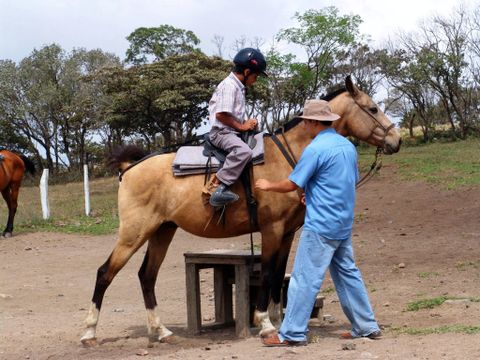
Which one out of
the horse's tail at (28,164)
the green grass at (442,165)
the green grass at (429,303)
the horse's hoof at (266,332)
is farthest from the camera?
the green grass at (442,165)

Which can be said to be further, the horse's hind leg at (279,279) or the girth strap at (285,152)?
the horse's hind leg at (279,279)

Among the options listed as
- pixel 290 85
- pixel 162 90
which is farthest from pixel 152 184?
pixel 290 85

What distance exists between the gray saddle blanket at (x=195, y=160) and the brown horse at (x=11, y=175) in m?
10.7

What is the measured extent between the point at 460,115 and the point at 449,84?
199cm

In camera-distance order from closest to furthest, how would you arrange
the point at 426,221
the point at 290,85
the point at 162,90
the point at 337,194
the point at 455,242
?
the point at 337,194 < the point at 455,242 < the point at 426,221 < the point at 162,90 < the point at 290,85

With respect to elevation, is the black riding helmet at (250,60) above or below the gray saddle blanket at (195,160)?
above

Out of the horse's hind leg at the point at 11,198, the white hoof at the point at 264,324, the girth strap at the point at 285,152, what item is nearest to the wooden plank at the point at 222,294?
the white hoof at the point at 264,324

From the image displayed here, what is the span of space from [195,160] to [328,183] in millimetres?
1649

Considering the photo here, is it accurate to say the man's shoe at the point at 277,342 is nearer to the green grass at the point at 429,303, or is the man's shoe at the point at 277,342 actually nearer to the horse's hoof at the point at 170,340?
the horse's hoof at the point at 170,340

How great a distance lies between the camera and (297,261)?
5.93m

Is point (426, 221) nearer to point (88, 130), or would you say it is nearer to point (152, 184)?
point (152, 184)

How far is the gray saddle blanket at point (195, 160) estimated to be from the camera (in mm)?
6789

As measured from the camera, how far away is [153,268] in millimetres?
7523

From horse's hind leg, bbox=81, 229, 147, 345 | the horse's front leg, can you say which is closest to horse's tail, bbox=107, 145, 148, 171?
horse's hind leg, bbox=81, 229, 147, 345
